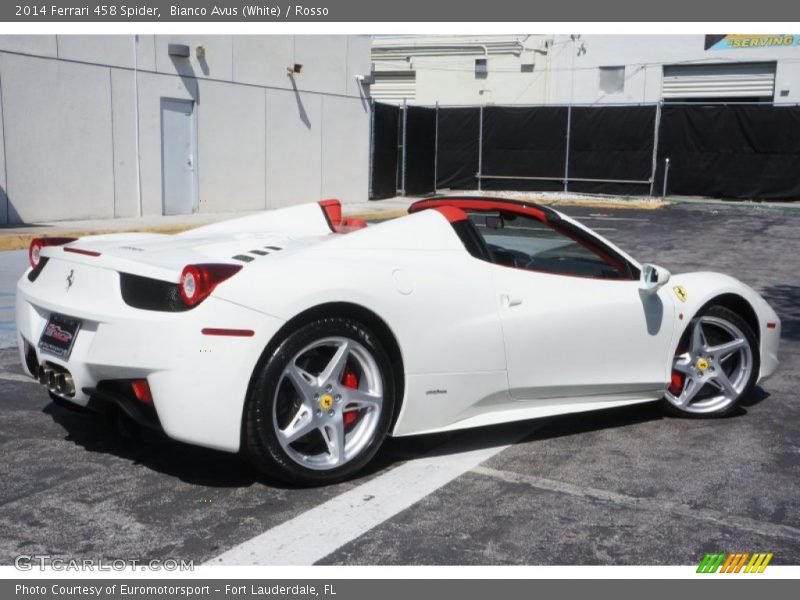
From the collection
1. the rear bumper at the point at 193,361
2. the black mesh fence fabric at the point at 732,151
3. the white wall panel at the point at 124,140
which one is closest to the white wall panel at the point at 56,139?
the white wall panel at the point at 124,140

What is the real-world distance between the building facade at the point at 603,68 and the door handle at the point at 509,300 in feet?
102

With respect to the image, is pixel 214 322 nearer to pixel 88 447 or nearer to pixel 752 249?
pixel 88 447

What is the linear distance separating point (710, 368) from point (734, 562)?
7.13 feet

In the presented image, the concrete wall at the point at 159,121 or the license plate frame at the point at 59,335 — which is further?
the concrete wall at the point at 159,121

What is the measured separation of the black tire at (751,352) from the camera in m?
5.52

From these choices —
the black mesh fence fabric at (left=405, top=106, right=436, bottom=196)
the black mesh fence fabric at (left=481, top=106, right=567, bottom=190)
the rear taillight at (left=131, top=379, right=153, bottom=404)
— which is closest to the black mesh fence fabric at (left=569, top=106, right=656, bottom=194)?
the black mesh fence fabric at (left=481, top=106, right=567, bottom=190)

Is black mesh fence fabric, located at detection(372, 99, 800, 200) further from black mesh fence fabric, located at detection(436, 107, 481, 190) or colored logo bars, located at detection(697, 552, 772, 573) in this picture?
colored logo bars, located at detection(697, 552, 772, 573)

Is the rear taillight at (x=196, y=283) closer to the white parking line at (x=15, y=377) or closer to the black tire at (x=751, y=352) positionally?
the white parking line at (x=15, y=377)

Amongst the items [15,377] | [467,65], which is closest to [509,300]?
[15,377]

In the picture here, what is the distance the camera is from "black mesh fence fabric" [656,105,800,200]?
81.1ft

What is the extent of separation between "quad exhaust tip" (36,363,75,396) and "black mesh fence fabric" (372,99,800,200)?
21.2 m

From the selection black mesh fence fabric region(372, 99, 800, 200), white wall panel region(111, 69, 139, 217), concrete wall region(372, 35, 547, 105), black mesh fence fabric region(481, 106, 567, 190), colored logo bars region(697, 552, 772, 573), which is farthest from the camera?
concrete wall region(372, 35, 547, 105)

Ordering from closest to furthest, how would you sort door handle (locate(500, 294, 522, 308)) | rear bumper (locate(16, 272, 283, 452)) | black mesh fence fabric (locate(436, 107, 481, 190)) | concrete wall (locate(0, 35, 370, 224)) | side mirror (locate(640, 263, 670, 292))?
rear bumper (locate(16, 272, 283, 452)), door handle (locate(500, 294, 522, 308)), side mirror (locate(640, 263, 670, 292)), concrete wall (locate(0, 35, 370, 224)), black mesh fence fabric (locate(436, 107, 481, 190))

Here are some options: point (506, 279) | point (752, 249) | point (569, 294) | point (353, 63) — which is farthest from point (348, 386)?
point (353, 63)
